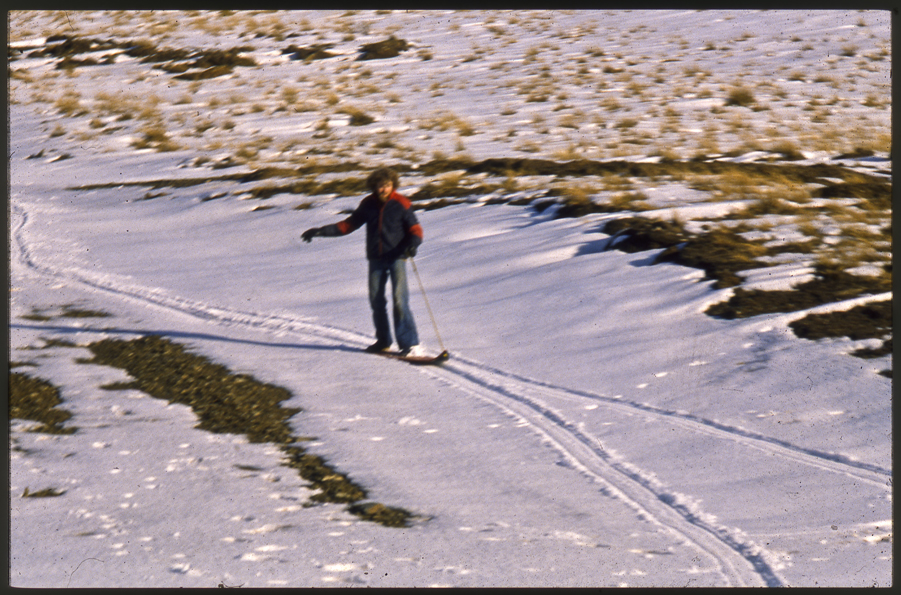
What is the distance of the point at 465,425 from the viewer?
638 centimetres

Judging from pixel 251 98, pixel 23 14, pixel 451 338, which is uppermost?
pixel 23 14

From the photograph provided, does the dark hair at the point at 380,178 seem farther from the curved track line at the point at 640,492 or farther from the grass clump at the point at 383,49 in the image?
the grass clump at the point at 383,49

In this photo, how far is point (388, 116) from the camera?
18.5 m

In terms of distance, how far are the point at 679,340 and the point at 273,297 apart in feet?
15.1

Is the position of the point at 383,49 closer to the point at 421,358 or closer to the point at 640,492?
the point at 421,358

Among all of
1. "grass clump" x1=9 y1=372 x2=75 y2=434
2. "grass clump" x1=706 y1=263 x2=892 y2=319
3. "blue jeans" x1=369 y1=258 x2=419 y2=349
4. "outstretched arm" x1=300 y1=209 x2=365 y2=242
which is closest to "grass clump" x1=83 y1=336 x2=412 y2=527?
"grass clump" x1=9 y1=372 x2=75 y2=434

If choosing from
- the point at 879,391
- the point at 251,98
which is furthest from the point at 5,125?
the point at 251,98

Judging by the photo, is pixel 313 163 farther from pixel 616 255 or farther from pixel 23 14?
pixel 23 14

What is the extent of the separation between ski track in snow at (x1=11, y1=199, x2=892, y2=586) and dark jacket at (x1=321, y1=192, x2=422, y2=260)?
1.10 meters

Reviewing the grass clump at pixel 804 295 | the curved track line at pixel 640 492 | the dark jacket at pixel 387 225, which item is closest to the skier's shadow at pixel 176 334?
the dark jacket at pixel 387 225

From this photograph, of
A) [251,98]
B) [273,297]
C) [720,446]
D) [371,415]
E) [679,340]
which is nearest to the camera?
[720,446]

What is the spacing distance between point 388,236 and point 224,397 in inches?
75.8

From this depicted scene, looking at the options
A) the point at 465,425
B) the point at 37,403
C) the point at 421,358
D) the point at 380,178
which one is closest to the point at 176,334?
the point at 37,403

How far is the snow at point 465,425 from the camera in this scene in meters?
4.73
